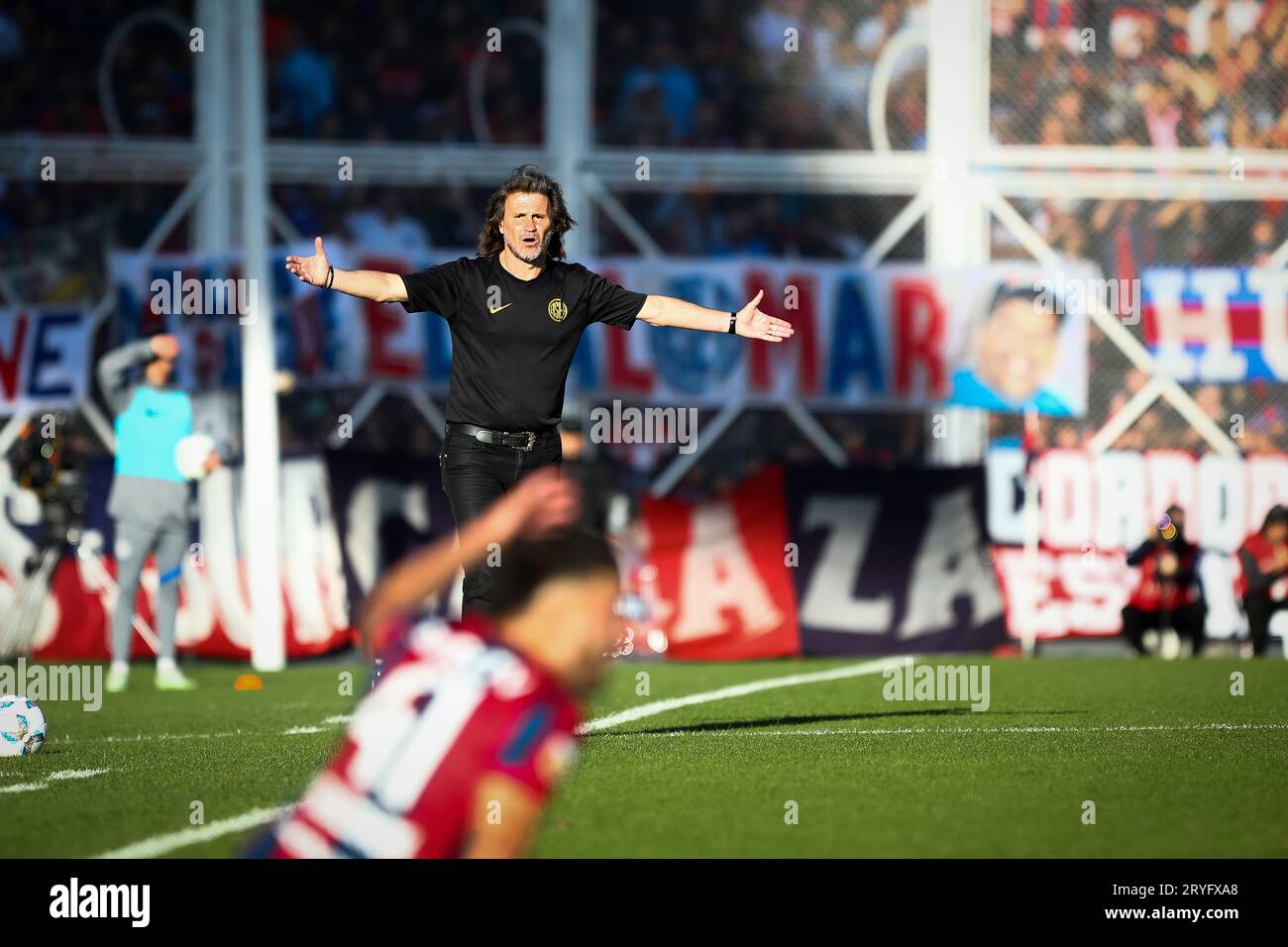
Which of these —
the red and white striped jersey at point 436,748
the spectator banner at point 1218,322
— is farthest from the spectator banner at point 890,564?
the red and white striped jersey at point 436,748

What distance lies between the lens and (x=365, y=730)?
3896 mm

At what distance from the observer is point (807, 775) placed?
7.86 metres

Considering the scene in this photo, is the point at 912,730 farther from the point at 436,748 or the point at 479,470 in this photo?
the point at 436,748

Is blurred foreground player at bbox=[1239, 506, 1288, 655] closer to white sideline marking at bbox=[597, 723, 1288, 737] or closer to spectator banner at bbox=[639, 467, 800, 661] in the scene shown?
spectator banner at bbox=[639, 467, 800, 661]

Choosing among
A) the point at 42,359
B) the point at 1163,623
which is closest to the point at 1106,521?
the point at 1163,623

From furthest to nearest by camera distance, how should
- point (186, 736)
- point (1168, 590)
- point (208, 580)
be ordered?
point (1168, 590) → point (208, 580) → point (186, 736)

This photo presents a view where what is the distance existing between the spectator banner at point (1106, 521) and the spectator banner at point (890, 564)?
80 centimetres

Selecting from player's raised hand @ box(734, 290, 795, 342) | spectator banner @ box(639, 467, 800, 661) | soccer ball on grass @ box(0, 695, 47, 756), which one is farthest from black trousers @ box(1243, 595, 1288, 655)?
soccer ball on grass @ box(0, 695, 47, 756)

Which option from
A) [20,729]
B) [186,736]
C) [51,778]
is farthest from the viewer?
[186,736]

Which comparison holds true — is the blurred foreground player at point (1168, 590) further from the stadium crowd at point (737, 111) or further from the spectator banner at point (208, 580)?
the spectator banner at point (208, 580)

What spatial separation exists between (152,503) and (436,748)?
1013cm

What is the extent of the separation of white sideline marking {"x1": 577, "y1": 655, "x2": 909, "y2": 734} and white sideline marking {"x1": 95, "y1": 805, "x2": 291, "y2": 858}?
2.48m

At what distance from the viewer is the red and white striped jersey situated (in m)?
3.73
